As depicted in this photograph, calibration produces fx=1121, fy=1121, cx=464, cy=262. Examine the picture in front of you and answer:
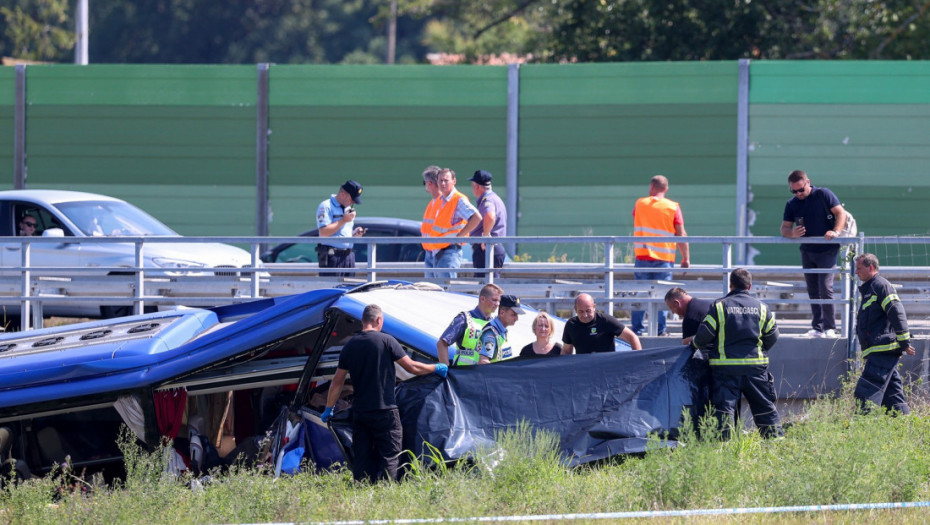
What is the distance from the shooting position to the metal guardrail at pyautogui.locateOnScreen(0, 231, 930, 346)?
1066 cm

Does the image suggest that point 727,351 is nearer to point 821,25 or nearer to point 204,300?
point 204,300

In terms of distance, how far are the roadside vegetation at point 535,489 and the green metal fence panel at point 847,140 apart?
9.42 m

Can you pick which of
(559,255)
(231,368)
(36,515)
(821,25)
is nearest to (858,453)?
(231,368)

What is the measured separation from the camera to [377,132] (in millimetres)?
17703

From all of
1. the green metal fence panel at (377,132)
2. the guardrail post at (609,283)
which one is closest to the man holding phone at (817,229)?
the guardrail post at (609,283)

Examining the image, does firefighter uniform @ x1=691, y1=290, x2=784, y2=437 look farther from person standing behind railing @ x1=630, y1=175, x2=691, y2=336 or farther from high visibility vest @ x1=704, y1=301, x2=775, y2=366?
person standing behind railing @ x1=630, y1=175, x2=691, y2=336

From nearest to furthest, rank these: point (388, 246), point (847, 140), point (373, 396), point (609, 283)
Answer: point (373, 396) → point (609, 283) → point (388, 246) → point (847, 140)

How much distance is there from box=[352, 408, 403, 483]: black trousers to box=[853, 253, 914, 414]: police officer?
3956 millimetres

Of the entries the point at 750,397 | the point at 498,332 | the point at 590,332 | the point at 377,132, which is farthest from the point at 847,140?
the point at 498,332

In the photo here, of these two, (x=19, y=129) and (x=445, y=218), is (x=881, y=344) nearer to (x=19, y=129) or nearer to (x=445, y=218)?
(x=445, y=218)

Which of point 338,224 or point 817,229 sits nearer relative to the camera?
point 817,229

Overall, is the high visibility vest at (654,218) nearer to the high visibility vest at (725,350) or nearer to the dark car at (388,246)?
the high visibility vest at (725,350)

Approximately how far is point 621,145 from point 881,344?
27.7 ft

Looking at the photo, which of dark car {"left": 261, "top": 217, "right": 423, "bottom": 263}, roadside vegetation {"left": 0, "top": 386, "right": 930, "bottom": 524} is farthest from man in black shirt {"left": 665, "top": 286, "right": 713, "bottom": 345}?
dark car {"left": 261, "top": 217, "right": 423, "bottom": 263}
